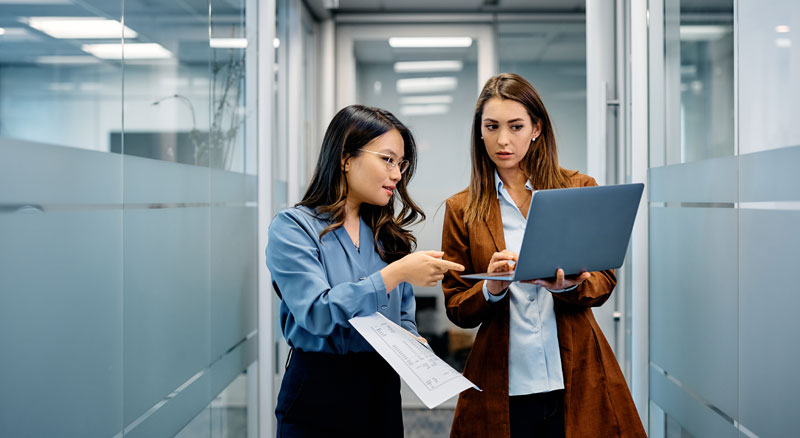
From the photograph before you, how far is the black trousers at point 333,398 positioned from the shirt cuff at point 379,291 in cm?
14

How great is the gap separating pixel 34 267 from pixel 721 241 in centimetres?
163

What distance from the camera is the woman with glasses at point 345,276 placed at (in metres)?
1.35

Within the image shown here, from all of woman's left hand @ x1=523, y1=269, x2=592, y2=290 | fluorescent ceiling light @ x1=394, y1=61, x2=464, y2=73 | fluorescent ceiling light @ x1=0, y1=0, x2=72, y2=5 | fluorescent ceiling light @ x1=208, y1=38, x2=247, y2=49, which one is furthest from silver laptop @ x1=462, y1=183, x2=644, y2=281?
fluorescent ceiling light @ x1=394, y1=61, x2=464, y2=73

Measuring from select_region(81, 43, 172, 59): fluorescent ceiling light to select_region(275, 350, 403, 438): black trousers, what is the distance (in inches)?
31.0

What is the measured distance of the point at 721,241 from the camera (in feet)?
5.44

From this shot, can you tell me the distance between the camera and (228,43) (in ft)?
7.23

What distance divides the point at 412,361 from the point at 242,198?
130 cm

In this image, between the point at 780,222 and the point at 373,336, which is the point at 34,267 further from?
the point at 780,222

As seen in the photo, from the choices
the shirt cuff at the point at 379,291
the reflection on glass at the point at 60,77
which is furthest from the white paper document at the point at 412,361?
the reflection on glass at the point at 60,77

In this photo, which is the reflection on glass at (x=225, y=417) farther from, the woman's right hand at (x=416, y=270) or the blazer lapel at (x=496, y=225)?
the blazer lapel at (x=496, y=225)

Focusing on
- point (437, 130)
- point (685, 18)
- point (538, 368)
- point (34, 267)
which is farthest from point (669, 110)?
point (34, 267)

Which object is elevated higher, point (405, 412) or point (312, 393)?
point (312, 393)

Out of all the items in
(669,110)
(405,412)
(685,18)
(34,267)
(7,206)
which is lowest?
(405,412)

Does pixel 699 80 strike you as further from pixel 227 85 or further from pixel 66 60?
pixel 66 60
